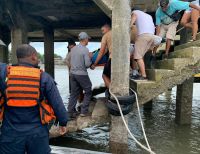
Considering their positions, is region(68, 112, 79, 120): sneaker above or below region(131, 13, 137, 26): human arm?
below

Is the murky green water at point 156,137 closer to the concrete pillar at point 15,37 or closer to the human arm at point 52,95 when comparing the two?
the concrete pillar at point 15,37

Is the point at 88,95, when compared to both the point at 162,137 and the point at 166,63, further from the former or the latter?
the point at 162,137

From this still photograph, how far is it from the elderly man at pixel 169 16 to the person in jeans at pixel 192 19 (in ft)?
0.60

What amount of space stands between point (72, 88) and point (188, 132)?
4183 millimetres

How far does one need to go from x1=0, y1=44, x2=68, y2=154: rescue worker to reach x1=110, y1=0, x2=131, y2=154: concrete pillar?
2.30m

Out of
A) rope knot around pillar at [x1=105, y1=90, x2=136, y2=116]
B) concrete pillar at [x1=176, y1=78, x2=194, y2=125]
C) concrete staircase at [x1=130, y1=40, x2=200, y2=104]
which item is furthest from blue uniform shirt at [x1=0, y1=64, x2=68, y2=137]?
concrete pillar at [x1=176, y1=78, x2=194, y2=125]

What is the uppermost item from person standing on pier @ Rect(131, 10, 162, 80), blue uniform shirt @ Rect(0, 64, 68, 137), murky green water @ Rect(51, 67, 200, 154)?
person standing on pier @ Rect(131, 10, 162, 80)

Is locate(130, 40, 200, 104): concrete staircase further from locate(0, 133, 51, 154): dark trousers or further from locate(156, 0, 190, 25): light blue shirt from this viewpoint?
locate(0, 133, 51, 154): dark trousers

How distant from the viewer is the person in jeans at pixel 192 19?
5838mm

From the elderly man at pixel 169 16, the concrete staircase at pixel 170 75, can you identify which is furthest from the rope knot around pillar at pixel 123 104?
the elderly man at pixel 169 16

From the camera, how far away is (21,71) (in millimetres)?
2789

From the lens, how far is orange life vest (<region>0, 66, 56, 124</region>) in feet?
9.11

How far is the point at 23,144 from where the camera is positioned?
2838mm

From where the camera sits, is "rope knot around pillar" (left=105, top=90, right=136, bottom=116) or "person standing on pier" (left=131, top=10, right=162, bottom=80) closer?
"rope knot around pillar" (left=105, top=90, right=136, bottom=116)
